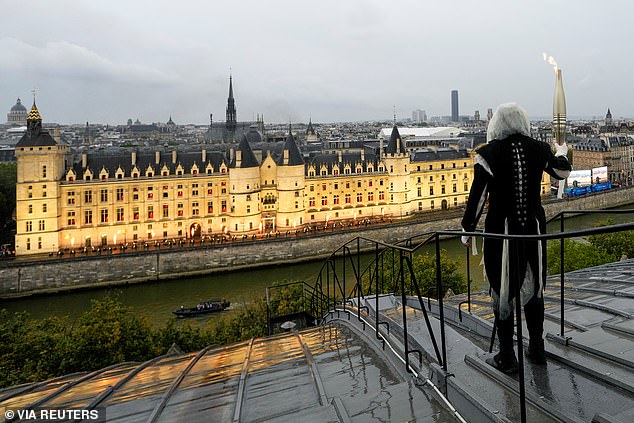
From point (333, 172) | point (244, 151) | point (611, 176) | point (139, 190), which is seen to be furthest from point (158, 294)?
point (611, 176)

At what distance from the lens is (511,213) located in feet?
11.1

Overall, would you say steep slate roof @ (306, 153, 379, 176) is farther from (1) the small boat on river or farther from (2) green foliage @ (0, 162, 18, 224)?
(2) green foliage @ (0, 162, 18, 224)

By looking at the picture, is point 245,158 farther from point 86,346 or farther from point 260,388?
point 260,388

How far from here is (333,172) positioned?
3938 cm

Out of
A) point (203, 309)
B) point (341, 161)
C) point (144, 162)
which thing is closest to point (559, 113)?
point (203, 309)

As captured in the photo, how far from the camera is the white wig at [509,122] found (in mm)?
3455

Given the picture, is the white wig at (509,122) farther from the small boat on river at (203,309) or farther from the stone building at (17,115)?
the stone building at (17,115)

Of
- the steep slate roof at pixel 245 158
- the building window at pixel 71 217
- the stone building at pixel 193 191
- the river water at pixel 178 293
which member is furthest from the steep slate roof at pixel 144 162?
the river water at pixel 178 293

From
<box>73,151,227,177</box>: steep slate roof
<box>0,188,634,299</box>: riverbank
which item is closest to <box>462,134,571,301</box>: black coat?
<box>0,188,634,299</box>: riverbank

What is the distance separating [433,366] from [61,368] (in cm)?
1153

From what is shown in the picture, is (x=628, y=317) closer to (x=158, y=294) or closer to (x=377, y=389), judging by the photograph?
(x=377, y=389)

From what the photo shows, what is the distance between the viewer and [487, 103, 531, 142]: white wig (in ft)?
11.3

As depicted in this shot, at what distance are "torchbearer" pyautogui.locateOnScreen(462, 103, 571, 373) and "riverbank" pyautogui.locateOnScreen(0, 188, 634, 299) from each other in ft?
88.5

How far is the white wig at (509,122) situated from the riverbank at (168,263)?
88.6ft
